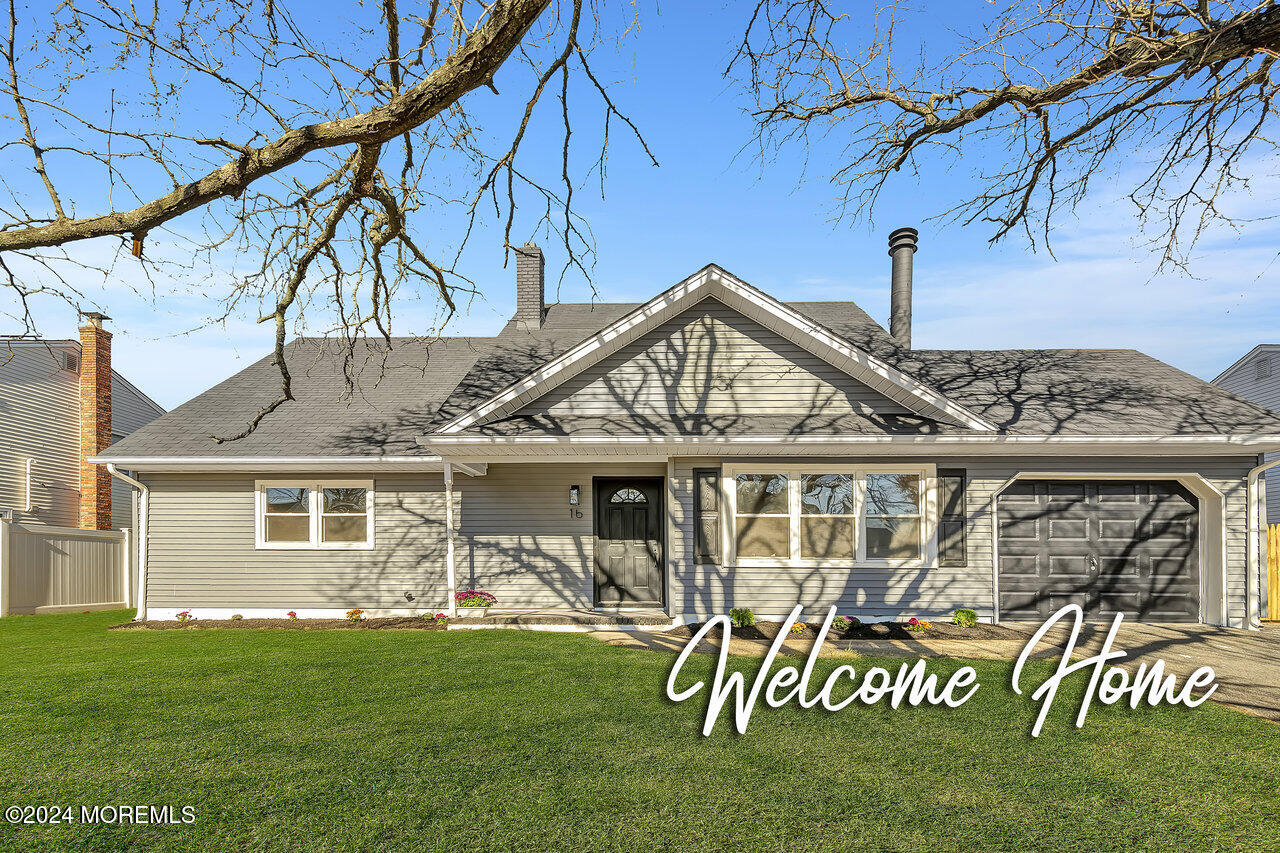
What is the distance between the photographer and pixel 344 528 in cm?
1155

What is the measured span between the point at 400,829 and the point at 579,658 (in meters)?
4.23

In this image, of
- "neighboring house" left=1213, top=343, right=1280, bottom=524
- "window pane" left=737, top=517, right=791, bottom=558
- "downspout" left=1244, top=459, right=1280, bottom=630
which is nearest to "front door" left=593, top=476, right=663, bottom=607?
"window pane" left=737, top=517, right=791, bottom=558

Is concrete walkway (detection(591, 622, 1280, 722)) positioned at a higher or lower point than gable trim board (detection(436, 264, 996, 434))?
lower

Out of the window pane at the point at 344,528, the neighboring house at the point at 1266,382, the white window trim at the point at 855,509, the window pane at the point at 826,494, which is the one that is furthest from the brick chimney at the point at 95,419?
the neighboring house at the point at 1266,382

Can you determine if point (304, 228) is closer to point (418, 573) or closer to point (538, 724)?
point (538, 724)

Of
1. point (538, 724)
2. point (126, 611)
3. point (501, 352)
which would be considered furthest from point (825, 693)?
point (126, 611)

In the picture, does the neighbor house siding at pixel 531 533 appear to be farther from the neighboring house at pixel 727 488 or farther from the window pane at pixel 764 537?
the window pane at pixel 764 537

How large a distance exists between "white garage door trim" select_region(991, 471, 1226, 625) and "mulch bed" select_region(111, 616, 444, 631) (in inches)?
338

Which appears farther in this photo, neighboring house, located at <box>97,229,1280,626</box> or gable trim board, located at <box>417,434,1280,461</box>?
neighboring house, located at <box>97,229,1280,626</box>

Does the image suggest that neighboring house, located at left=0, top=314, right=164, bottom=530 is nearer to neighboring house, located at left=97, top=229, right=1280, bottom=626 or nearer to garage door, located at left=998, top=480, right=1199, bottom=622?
neighboring house, located at left=97, top=229, right=1280, bottom=626

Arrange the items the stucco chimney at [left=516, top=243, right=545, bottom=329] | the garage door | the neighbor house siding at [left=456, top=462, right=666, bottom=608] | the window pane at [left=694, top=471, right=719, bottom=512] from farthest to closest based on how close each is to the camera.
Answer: the stucco chimney at [left=516, top=243, right=545, bottom=329] < the neighbor house siding at [left=456, top=462, right=666, bottom=608] < the garage door < the window pane at [left=694, top=471, right=719, bottom=512]

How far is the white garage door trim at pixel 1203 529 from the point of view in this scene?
1000cm

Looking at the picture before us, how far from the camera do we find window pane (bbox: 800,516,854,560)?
1013 centimetres

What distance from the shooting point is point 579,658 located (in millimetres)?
7809
